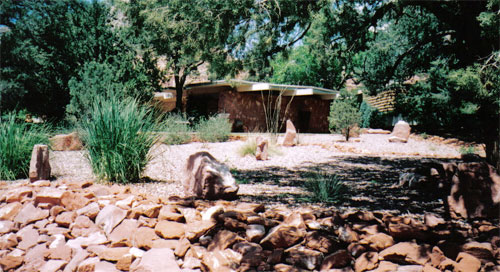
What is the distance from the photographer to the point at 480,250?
2422 mm

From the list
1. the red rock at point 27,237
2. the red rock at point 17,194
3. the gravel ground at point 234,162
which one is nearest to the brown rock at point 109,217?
the red rock at point 27,237

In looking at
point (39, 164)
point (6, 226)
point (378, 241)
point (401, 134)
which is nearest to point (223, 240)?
point (378, 241)

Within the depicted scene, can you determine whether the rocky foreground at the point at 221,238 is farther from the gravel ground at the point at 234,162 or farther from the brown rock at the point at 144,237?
the gravel ground at the point at 234,162

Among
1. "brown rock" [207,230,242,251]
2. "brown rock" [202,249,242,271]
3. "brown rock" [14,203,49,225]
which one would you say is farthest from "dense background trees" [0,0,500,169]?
"brown rock" [202,249,242,271]

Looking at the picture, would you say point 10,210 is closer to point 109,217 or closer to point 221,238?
point 109,217

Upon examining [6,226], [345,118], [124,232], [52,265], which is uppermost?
[345,118]

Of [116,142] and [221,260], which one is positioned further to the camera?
[116,142]

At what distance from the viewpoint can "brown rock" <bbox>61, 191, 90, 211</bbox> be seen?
361 centimetres

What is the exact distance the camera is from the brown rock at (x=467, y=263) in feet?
7.48

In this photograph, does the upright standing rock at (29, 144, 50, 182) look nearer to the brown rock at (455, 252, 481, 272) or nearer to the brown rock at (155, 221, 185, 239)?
the brown rock at (155, 221, 185, 239)

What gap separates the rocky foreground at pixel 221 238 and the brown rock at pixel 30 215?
0.01 meters

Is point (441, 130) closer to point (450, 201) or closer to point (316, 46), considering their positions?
point (316, 46)

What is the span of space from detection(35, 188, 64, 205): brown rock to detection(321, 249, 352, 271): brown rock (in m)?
2.77

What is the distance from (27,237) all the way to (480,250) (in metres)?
3.85
